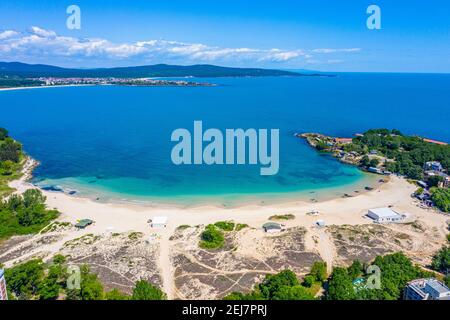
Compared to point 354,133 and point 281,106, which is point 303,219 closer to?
point 354,133

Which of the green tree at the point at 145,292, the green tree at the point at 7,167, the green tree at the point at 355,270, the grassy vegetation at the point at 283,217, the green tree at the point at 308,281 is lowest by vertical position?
the green tree at the point at 308,281

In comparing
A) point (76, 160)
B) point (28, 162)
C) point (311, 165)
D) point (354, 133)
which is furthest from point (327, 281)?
point (354, 133)

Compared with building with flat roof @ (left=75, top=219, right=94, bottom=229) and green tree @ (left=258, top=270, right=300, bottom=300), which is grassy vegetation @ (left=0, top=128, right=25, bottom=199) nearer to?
building with flat roof @ (left=75, top=219, right=94, bottom=229)

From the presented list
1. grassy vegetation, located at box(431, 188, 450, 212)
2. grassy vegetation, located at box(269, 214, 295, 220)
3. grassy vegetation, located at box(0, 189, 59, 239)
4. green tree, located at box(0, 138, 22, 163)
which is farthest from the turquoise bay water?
grassy vegetation, located at box(431, 188, 450, 212)

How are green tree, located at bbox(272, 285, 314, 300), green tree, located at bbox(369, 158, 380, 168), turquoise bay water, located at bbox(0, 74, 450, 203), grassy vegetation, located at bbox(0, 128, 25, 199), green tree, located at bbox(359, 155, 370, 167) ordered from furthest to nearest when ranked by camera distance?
1. green tree, located at bbox(359, 155, 370, 167)
2. green tree, located at bbox(369, 158, 380, 168)
3. turquoise bay water, located at bbox(0, 74, 450, 203)
4. grassy vegetation, located at bbox(0, 128, 25, 199)
5. green tree, located at bbox(272, 285, 314, 300)

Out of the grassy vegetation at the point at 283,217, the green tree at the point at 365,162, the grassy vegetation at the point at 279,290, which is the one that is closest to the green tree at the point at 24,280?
the grassy vegetation at the point at 279,290

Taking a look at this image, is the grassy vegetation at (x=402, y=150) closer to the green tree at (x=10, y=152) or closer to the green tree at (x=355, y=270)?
the green tree at (x=355, y=270)
